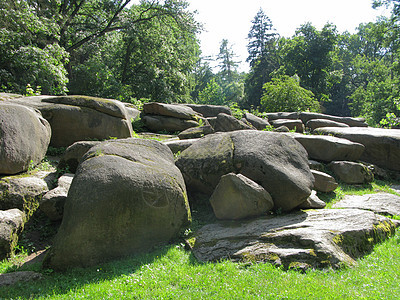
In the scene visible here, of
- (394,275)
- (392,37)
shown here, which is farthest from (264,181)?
(392,37)

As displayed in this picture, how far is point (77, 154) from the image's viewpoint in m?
7.39

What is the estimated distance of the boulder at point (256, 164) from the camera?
655 cm

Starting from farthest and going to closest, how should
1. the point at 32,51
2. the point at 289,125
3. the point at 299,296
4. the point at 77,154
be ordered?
the point at 289,125
the point at 32,51
the point at 77,154
the point at 299,296

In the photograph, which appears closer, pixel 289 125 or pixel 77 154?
pixel 77 154

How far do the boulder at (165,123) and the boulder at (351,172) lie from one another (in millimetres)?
6631

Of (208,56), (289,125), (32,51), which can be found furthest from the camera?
(208,56)

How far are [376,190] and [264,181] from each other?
5528mm

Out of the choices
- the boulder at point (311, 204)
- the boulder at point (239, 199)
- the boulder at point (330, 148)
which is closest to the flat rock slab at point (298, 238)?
the boulder at point (239, 199)

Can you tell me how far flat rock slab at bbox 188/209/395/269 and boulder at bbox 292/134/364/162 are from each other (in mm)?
4800

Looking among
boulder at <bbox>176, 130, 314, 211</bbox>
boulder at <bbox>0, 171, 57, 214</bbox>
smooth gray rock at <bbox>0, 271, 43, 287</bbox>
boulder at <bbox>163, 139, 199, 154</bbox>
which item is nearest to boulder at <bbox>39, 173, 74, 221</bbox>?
boulder at <bbox>0, 171, 57, 214</bbox>

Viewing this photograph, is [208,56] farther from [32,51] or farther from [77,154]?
[77,154]

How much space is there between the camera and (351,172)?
33.9 ft

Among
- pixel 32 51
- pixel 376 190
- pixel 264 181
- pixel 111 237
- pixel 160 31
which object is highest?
pixel 160 31

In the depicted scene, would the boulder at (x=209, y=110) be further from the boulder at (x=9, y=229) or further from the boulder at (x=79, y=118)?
the boulder at (x=9, y=229)
